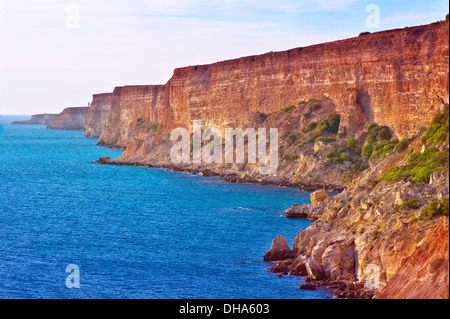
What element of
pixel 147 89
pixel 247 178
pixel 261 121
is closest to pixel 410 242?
pixel 247 178

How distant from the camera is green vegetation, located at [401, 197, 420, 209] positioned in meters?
29.1

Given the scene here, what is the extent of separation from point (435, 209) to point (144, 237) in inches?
754

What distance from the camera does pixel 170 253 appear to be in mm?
35750

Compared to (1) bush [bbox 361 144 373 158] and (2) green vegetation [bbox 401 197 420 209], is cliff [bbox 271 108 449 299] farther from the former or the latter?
(1) bush [bbox 361 144 373 158]

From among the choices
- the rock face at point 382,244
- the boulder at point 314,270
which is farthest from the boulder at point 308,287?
the boulder at point 314,270

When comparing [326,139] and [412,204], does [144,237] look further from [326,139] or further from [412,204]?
[326,139]

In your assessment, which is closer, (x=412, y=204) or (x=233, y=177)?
(x=412, y=204)

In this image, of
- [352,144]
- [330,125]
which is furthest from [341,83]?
[352,144]

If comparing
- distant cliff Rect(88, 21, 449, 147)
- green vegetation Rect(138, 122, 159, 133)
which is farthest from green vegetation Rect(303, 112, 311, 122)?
green vegetation Rect(138, 122, 159, 133)

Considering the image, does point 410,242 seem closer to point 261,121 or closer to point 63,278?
point 63,278

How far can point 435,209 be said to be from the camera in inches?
1072

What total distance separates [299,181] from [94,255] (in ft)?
108
